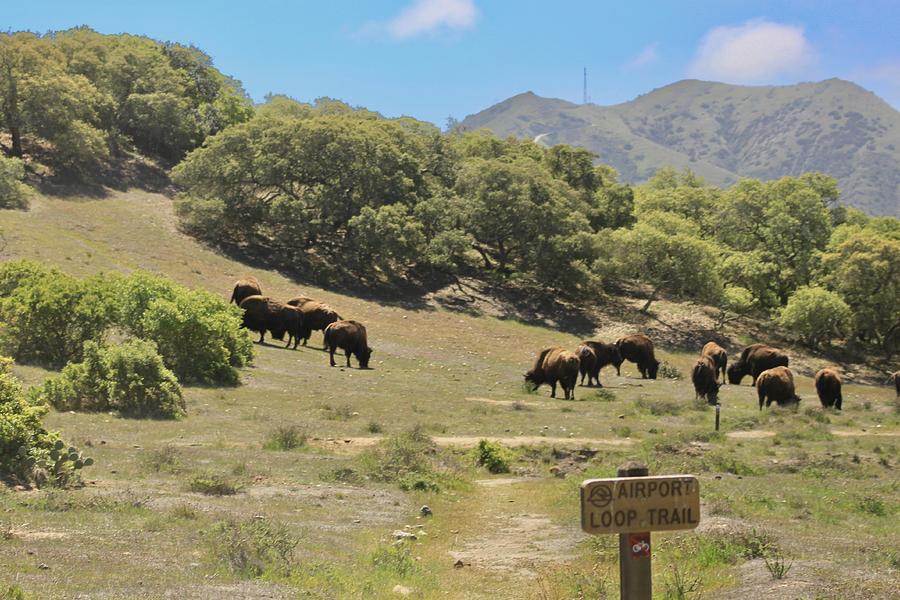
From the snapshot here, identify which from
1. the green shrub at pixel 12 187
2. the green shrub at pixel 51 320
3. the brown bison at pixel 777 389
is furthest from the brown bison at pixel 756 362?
the green shrub at pixel 12 187

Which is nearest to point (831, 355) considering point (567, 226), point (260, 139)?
point (567, 226)

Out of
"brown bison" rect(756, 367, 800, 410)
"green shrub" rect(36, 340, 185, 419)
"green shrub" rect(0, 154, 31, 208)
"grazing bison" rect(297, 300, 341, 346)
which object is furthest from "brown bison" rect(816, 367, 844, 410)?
"green shrub" rect(0, 154, 31, 208)

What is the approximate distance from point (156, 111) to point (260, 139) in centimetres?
1581

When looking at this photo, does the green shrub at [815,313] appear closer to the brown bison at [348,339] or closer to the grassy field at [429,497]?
the grassy field at [429,497]

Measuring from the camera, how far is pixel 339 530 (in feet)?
41.6

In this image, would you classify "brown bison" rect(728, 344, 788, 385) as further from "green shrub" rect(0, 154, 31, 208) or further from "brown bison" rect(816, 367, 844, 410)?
"green shrub" rect(0, 154, 31, 208)

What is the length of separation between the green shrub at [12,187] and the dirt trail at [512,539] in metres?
47.3

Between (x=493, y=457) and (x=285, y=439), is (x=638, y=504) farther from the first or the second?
(x=285, y=439)

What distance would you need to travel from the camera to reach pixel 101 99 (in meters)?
71.2

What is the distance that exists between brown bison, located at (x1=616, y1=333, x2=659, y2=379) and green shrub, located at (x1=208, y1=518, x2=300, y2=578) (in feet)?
111

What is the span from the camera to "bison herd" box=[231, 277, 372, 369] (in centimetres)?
3778

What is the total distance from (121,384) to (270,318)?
61.6 feet

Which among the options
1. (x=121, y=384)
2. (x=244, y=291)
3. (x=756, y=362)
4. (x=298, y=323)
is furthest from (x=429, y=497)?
(x=756, y=362)

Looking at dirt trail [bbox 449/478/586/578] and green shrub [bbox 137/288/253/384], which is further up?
green shrub [bbox 137/288/253/384]
